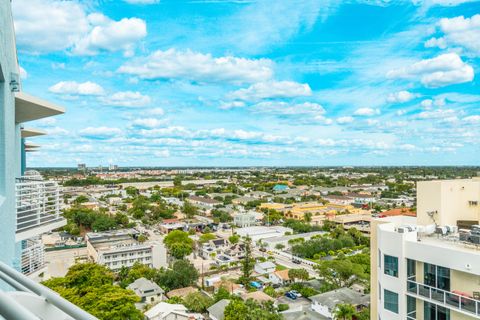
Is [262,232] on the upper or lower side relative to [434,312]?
lower

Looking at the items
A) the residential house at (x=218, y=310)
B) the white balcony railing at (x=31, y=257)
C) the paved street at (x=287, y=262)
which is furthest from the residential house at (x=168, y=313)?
the paved street at (x=287, y=262)

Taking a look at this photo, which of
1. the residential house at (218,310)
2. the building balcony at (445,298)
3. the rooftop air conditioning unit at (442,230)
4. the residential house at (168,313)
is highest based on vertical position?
the rooftop air conditioning unit at (442,230)

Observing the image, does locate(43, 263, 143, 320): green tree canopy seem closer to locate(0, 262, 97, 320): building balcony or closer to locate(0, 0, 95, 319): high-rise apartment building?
locate(0, 0, 95, 319): high-rise apartment building

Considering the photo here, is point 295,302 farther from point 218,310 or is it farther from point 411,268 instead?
point 411,268

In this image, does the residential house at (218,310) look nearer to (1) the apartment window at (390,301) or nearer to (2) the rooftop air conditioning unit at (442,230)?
(1) the apartment window at (390,301)

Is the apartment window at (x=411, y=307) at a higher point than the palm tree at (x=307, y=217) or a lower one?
higher

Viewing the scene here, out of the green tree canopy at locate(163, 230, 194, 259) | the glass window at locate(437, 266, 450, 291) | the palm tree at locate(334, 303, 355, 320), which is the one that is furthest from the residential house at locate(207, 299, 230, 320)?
the glass window at locate(437, 266, 450, 291)

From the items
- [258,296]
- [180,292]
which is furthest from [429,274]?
[180,292]

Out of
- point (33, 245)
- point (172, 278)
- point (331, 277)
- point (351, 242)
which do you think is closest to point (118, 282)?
point (172, 278)
